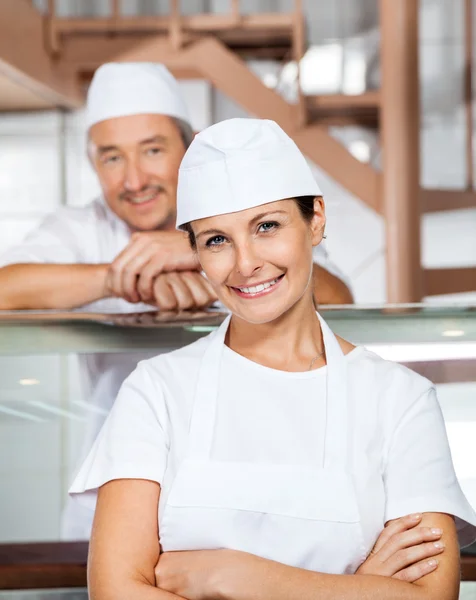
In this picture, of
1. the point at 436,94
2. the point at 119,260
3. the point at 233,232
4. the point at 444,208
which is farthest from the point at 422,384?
the point at 436,94

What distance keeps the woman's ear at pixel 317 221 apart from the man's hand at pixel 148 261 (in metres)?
0.39

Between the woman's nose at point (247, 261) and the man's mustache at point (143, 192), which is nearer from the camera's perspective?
the woman's nose at point (247, 261)

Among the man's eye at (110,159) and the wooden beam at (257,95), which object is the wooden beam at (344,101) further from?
the man's eye at (110,159)

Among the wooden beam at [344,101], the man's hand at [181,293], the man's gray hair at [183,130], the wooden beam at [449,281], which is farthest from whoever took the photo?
the wooden beam at [449,281]

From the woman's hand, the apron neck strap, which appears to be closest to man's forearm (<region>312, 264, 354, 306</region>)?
the apron neck strap

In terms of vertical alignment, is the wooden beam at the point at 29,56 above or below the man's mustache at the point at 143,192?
above

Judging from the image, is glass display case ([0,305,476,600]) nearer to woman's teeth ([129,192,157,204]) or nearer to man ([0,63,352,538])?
man ([0,63,352,538])

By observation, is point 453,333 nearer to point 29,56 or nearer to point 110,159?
point 110,159

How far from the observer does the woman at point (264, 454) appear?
804 mm

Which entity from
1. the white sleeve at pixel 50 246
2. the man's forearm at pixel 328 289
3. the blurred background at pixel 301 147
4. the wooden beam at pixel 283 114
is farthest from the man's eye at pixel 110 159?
the wooden beam at pixel 283 114

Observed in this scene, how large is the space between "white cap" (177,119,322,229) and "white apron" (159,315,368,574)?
0.70 feet

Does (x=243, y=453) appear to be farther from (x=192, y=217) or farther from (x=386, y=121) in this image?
(x=386, y=121)

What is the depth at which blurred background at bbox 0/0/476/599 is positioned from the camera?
1047 mm

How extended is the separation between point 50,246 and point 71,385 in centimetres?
52
